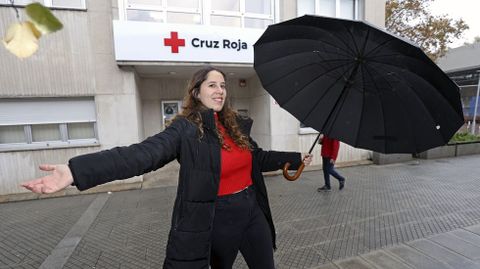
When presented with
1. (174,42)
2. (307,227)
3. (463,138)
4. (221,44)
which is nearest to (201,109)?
(307,227)

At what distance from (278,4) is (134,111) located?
4875 millimetres

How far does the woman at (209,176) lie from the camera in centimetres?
153

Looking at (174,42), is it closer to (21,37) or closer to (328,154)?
(328,154)

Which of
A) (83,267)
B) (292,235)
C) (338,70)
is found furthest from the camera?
(292,235)

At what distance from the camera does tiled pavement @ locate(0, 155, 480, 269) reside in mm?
3248

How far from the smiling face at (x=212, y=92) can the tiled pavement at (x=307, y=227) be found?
6.98 feet

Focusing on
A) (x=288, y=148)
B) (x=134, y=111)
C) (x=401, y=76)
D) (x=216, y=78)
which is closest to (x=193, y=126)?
(x=216, y=78)

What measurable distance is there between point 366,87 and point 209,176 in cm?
126

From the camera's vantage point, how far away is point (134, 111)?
6828mm

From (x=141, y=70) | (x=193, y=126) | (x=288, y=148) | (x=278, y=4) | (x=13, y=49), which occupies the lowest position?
(x=288, y=148)

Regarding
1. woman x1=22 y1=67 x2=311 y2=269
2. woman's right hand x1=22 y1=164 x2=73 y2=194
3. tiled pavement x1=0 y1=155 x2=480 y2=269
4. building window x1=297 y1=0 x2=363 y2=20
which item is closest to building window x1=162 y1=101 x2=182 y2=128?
tiled pavement x1=0 y1=155 x2=480 y2=269

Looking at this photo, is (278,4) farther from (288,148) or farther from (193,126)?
(193,126)

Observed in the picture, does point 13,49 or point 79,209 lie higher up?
point 13,49

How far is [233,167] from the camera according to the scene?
5.85 feet
